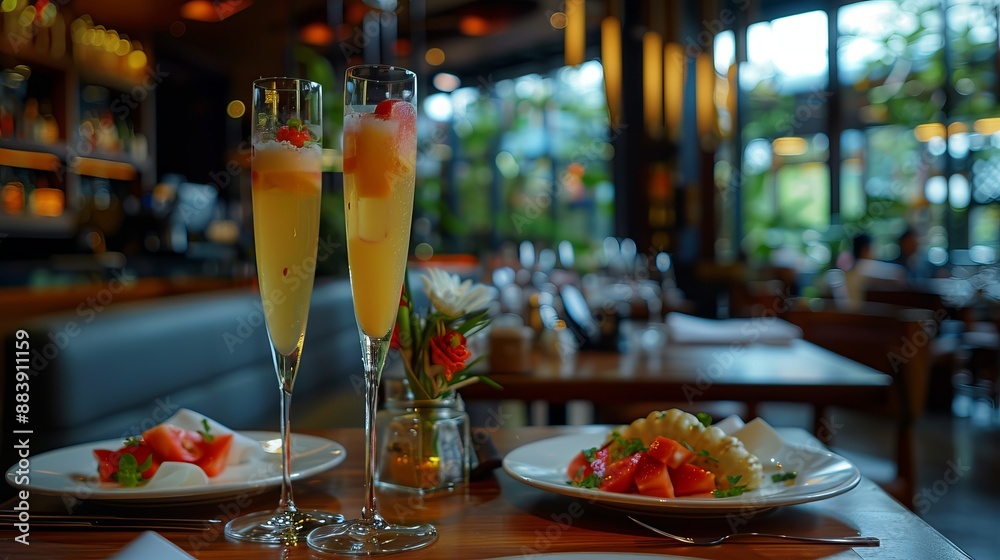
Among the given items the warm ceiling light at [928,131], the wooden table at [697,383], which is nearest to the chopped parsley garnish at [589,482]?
the wooden table at [697,383]

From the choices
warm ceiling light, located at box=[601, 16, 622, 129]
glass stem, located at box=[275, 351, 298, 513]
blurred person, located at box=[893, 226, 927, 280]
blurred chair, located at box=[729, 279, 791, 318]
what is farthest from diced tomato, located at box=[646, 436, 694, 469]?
blurred person, located at box=[893, 226, 927, 280]

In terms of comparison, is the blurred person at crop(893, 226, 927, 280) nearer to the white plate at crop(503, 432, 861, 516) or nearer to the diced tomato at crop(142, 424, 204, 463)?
the white plate at crop(503, 432, 861, 516)

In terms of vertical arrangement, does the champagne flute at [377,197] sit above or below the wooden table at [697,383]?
above

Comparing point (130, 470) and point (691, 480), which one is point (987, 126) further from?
point (130, 470)

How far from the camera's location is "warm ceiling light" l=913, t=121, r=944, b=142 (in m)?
8.57

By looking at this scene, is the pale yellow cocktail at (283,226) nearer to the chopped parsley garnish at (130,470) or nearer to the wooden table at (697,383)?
the chopped parsley garnish at (130,470)

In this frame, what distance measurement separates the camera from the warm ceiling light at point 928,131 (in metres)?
8.57

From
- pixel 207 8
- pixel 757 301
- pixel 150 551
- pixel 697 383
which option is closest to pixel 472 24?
pixel 207 8

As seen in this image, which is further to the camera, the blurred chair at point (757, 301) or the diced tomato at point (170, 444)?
the blurred chair at point (757, 301)

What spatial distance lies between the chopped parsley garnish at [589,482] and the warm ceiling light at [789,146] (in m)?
10.0

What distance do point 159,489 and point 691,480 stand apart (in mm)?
603

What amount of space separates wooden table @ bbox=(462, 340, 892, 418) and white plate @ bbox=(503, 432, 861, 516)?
85cm

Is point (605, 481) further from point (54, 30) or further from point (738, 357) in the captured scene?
point (54, 30)

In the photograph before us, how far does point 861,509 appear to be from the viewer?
912 mm
